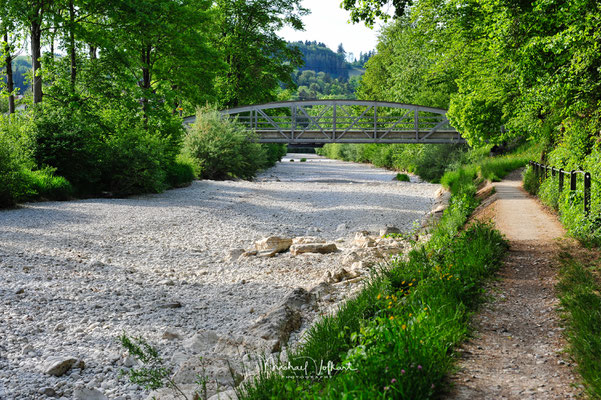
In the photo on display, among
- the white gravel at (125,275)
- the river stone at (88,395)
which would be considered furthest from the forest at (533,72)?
the river stone at (88,395)

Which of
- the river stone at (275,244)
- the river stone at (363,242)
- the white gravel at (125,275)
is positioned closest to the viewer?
the white gravel at (125,275)

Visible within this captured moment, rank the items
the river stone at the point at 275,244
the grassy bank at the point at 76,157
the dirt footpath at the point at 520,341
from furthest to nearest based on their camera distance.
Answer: the grassy bank at the point at 76,157
the river stone at the point at 275,244
the dirt footpath at the point at 520,341

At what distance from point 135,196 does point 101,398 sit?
47.6 ft

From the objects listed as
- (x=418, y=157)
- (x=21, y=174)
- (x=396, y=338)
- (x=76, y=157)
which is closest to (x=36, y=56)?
Answer: (x=76, y=157)

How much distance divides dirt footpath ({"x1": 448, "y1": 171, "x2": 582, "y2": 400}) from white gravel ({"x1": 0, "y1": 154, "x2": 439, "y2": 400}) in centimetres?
263

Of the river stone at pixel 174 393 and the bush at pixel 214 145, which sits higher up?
the bush at pixel 214 145

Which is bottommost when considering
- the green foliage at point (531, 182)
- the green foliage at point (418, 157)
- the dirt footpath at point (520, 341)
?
the dirt footpath at point (520, 341)

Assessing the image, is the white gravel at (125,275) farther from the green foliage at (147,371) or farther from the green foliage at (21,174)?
the green foliage at (21,174)

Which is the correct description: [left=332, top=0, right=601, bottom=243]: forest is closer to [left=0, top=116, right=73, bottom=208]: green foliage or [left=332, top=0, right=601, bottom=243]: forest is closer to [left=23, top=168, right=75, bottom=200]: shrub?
[left=0, top=116, right=73, bottom=208]: green foliage

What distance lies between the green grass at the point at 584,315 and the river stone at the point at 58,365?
405 cm

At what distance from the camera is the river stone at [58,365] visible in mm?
4480

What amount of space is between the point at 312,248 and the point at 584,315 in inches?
233

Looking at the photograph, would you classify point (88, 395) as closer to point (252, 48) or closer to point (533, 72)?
point (533, 72)

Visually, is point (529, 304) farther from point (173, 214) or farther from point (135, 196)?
point (135, 196)
